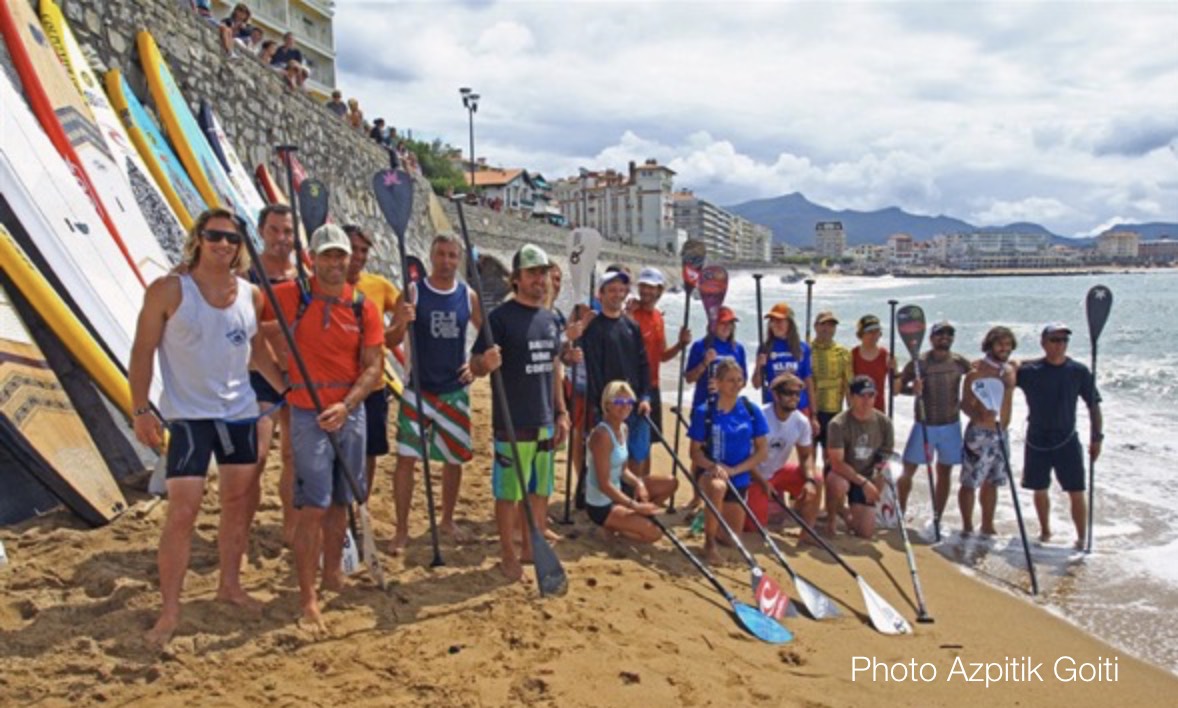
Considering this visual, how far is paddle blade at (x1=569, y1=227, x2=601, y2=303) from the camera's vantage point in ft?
18.4

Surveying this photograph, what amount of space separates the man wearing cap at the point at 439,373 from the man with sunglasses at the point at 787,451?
1955 millimetres

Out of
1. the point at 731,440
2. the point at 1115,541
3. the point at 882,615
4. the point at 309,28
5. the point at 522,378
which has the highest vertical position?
the point at 309,28

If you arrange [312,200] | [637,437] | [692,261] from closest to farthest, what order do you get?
1. [312,200]
2. [637,437]
3. [692,261]

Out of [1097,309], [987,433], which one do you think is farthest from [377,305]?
[1097,309]

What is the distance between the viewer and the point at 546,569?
3646mm

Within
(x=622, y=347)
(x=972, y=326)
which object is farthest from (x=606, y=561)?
(x=972, y=326)

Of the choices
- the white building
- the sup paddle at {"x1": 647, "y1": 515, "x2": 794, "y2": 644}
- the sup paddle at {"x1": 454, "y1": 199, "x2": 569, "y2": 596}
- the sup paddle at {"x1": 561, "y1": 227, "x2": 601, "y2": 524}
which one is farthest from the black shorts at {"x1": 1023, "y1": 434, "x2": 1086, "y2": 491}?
the white building

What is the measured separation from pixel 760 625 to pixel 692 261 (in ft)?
10.6

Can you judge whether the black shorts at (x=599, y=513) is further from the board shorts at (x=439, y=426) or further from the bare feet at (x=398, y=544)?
the bare feet at (x=398, y=544)

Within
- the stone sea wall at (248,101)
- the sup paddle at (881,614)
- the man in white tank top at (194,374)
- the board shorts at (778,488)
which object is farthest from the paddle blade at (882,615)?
the stone sea wall at (248,101)

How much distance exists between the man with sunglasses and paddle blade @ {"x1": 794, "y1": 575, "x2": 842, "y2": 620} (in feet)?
3.02

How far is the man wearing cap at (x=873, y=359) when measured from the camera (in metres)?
5.80

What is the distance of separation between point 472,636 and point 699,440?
7.24ft

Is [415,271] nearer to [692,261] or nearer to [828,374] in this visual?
[692,261]
